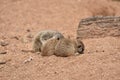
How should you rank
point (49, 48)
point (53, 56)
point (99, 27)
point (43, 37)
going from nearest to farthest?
1. point (53, 56)
2. point (49, 48)
3. point (43, 37)
4. point (99, 27)

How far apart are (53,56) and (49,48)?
191 millimetres

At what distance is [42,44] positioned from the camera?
693 cm

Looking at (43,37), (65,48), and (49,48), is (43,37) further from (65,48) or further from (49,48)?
(65,48)

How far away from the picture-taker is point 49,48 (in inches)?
259

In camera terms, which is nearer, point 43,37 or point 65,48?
point 65,48

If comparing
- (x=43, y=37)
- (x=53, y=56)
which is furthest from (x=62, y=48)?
(x=43, y=37)

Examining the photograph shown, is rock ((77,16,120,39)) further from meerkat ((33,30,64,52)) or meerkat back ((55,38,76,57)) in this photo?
meerkat back ((55,38,76,57))

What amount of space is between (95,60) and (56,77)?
76 cm

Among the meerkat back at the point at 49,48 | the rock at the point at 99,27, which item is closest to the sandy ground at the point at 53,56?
the meerkat back at the point at 49,48

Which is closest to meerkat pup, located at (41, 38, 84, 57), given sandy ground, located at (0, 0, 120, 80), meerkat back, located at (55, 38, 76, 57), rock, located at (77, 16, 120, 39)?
meerkat back, located at (55, 38, 76, 57)

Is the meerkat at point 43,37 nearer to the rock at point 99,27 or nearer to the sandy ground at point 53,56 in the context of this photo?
the sandy ground at point 53,56

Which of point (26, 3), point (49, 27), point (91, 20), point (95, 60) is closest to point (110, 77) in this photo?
point (95, 60)

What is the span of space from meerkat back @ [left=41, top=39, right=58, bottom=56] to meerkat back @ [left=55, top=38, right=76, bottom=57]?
0.09m

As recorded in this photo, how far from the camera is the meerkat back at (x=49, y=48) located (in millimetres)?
6570
